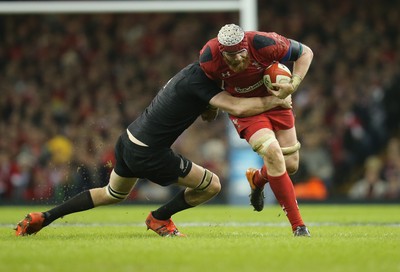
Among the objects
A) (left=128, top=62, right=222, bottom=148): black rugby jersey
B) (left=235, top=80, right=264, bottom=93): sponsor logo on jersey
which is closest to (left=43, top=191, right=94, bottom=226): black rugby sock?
(left=128, top=62, right=222, bottom=148): black rugby jersey

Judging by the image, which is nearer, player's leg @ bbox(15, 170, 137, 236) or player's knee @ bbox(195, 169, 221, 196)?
player's leg @ bbox(15, 170, 137, 236)

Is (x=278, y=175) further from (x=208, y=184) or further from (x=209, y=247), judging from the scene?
(x=209, y=247)

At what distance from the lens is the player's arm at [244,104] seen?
7.82 metres

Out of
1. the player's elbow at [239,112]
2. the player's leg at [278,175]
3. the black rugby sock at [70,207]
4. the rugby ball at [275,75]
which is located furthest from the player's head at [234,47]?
the black rugby sock at [70,207]

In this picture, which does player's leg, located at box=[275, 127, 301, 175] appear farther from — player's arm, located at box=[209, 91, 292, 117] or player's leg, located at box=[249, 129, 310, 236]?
player's leg, located at box=[249, 129, 310, 236]

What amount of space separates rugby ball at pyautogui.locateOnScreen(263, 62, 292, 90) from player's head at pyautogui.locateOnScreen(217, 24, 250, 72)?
23 centimetres

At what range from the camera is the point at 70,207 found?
8250 millimetres

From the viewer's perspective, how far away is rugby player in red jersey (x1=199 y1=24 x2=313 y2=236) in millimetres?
7578

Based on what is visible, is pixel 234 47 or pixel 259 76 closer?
pixel 234 47

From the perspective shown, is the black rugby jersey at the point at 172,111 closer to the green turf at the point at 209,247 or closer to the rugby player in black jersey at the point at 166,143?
the rugby player in black jersey at the point at 166,143

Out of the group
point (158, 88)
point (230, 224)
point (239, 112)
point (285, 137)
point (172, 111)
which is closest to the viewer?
point (239, 112)

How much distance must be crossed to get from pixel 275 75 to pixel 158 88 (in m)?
10.7

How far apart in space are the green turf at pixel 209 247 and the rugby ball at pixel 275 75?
1.29 meters

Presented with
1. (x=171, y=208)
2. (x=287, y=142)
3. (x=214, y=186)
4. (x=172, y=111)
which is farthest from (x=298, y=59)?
(x=171, y=208)
